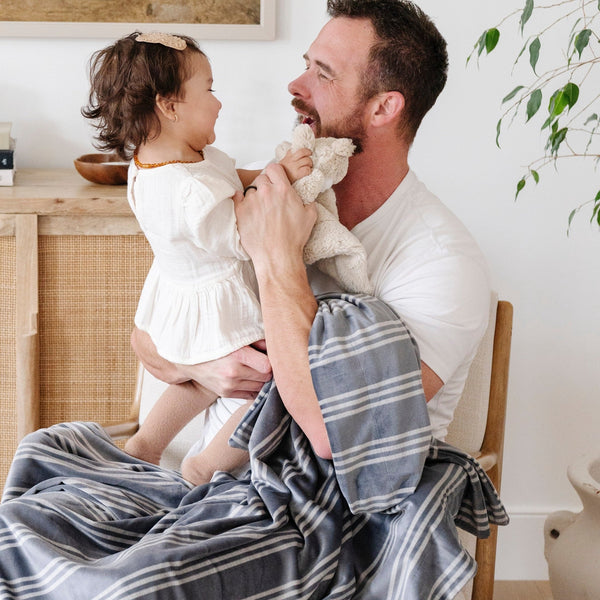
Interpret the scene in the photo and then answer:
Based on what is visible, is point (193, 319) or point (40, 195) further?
point (40, 195)

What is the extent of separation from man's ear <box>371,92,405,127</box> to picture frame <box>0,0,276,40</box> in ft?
2.65

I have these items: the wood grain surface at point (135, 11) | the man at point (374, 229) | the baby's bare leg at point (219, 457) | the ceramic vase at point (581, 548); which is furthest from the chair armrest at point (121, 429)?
the wood grain surface at point (135, 11)

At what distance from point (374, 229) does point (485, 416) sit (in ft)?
1.70

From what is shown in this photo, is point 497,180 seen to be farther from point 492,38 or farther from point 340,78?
point 340,78

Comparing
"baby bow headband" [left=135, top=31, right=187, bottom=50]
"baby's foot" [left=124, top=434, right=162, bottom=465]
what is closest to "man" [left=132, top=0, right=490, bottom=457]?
"baby's foot" [left=124, top=434, right=162, bottom=465]

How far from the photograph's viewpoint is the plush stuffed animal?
57.4 inches

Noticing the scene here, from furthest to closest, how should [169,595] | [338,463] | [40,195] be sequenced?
[40,195], [338,463], [169,595]

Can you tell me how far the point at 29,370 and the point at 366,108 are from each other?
3.55ft

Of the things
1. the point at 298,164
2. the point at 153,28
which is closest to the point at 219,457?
the point at 298,164

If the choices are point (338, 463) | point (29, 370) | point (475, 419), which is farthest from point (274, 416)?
point (29, 370)

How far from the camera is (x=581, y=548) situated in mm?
1878

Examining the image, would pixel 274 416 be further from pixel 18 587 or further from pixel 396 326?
pixel 18 587

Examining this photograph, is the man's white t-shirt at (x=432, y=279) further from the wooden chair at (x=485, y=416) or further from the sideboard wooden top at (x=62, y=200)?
the sideboard wooden top at (x=62, y=200)

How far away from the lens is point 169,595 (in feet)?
4.01
